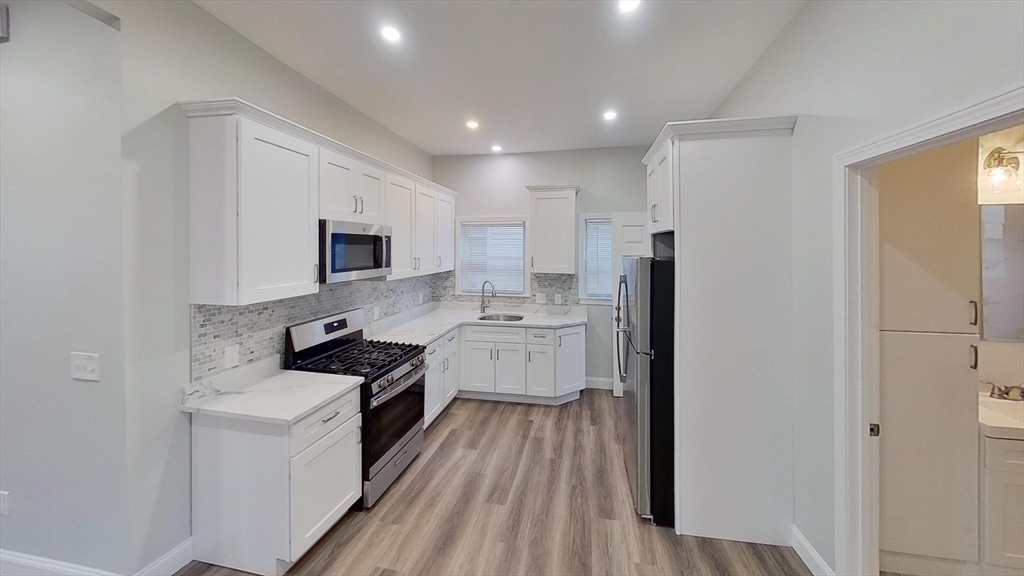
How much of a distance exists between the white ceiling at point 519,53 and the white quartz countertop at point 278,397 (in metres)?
2.07

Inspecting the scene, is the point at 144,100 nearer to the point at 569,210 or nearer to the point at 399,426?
the point at 399,426

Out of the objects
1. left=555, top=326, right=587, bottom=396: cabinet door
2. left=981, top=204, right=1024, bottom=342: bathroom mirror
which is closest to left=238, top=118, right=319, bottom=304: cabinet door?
left=555, top=326, right=587, bottom=396: cabinet door

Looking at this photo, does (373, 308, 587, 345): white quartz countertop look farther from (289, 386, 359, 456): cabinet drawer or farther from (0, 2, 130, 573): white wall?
(0, 2, 130, 573): white wall

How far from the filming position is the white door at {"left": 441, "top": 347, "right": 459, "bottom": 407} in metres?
4.09

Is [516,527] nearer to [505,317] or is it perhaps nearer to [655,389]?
[655,389]

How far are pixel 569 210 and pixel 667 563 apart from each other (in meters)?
3.48

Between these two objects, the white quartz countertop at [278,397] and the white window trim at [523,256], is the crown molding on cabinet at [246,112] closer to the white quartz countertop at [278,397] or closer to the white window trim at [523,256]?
the white quartz countertop at [278,397]

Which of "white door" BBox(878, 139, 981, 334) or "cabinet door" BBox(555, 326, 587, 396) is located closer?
"white door" BBox(878, 139, 981, 334)

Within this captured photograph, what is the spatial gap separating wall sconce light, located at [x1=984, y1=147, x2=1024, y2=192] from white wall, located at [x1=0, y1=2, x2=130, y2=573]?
4381 mm

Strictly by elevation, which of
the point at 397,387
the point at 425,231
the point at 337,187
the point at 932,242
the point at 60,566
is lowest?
the point at 60,566

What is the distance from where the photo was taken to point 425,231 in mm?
4168

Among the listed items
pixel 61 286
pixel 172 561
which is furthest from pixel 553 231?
pixel 172 561

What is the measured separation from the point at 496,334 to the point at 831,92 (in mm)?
3365

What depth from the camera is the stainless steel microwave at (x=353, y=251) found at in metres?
2.59
